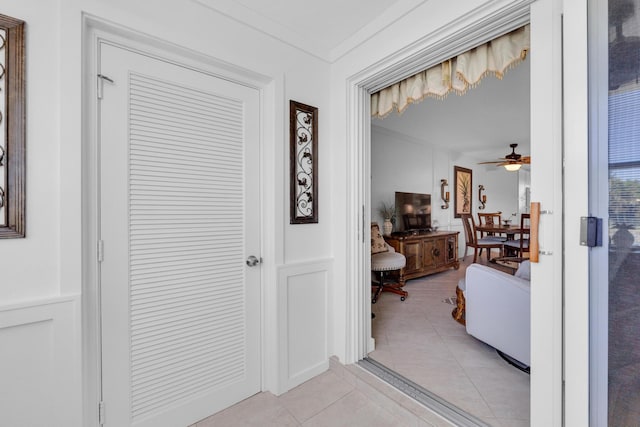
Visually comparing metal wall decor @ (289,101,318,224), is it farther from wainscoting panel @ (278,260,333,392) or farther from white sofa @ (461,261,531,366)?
white sofa @ (461,261,531,366)

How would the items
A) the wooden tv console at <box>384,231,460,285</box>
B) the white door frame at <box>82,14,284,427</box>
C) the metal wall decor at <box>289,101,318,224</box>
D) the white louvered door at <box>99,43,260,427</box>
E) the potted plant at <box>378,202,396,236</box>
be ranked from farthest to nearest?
the potted plant at <box>378,202,396,236</box>
the wooden tv console at <box>384,231,460,285</box>
the metal wall decor at <box>289,101,318,224</box>
the white louvered door at <box>99,43,260,427</box>
the white door frame at <box>82,14,284,427</box>

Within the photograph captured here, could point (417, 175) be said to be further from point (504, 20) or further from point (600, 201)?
point (600, 201)

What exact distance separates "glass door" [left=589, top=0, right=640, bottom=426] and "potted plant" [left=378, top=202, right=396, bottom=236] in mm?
3388

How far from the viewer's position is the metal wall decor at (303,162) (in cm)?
190

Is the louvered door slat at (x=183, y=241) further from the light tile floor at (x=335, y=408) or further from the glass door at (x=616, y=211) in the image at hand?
the glass door at (x=616, y=211)

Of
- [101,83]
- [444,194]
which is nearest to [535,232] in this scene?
[101,83]

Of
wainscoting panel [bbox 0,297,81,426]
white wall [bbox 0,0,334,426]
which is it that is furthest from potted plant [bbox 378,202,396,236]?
wainscoting panel [bbox 0,297,81,426]

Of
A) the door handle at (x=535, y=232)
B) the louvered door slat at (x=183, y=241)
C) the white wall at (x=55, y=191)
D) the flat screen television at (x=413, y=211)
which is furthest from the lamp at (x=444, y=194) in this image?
the white wall at (x=55, y=191)

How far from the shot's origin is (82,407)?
1.21 meters

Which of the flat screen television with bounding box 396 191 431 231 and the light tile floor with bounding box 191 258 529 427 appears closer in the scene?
the light tile floor with bounding box 191 258 529 427

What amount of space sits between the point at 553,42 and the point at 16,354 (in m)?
2.50

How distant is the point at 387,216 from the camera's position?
4.43 meters

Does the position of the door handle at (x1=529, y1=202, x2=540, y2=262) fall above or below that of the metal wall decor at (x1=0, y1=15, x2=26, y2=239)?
below

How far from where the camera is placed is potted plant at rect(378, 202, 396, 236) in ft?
14.3
